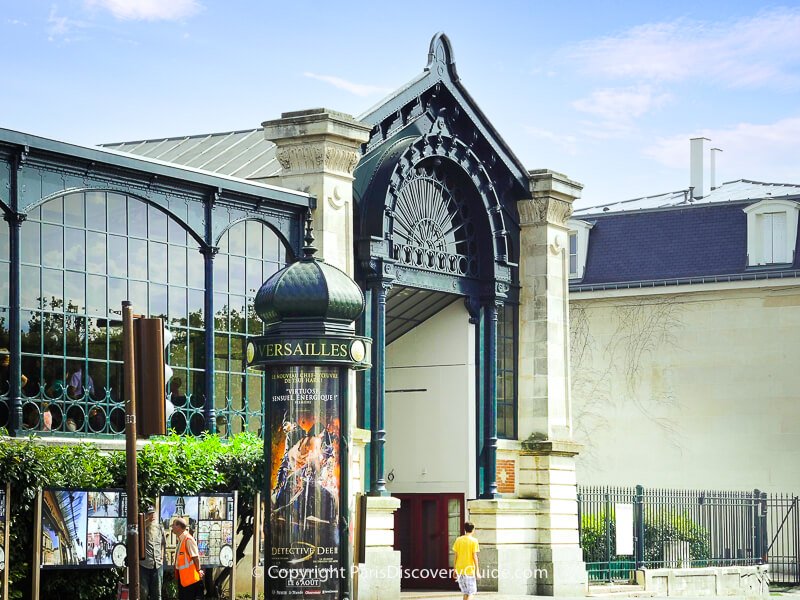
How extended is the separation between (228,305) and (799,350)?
2167cm

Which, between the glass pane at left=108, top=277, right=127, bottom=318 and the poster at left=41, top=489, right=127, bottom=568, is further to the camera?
the glass pane at left=108, top=277, right=127, bottom=318

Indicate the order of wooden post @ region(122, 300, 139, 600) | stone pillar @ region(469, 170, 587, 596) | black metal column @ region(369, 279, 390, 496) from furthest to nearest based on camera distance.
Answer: stone pillar @ region(469, 170, 587, 596)
black metal column @ region(369, 279, 390, 496)
wooden post @ region(122, 300, 139, 600)

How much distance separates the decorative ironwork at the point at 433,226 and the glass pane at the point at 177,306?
4.91 m

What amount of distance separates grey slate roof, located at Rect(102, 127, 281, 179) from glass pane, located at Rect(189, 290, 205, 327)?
125 inches

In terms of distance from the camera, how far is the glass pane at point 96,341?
21875 mm

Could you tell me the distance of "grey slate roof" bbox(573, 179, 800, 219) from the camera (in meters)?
46.4

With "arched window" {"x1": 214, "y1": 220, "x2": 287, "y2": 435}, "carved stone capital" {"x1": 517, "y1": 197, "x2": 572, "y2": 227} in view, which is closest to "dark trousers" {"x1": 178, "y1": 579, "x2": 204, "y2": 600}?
"arched window" {"x1": 214, "y1": 220, "x2": 287, "y2": 435}

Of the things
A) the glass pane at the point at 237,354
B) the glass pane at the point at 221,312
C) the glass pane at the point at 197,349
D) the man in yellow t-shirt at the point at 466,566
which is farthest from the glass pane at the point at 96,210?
the man in yellow t-shirt at the point at 466,566

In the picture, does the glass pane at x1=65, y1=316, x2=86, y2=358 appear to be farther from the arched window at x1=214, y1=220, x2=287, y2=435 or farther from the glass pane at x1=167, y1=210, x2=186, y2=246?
the arched window at x1=214, y1=220, x2=287, y2=435

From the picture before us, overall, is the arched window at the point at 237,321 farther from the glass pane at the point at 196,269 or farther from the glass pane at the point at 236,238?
the glass pane at the point at 196,269

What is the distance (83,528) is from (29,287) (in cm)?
373

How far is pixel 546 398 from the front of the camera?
3075 cm

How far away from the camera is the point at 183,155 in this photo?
29.5 metres

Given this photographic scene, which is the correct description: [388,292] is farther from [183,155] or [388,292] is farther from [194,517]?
[194,517]
